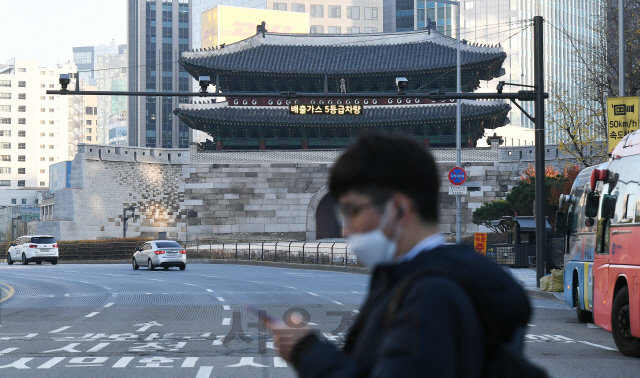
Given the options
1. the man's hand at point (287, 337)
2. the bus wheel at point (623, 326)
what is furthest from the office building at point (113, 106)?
the man's hand at point (287, 337)

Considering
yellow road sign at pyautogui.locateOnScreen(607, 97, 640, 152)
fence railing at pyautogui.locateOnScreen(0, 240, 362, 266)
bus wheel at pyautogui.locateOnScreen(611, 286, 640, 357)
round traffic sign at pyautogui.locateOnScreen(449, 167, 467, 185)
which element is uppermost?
yellow road sign at pyautogui.locateOnScreen(607, 97, 640, 152)

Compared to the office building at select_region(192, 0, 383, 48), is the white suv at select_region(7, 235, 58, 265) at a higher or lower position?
lower

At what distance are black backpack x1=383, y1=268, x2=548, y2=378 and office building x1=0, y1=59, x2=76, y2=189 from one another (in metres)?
123

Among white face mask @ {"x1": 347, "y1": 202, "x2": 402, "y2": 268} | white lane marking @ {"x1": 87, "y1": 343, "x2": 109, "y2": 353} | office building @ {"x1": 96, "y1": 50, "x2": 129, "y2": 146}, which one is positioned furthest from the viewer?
office building @ {"x1": 96, "y1": 50, "x2": 129, "y2": 146}

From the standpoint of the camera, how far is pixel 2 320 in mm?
14281

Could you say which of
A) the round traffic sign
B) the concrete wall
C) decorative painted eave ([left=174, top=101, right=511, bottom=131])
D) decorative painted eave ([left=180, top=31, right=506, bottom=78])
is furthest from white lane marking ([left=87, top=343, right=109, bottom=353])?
decorative painted eave ([left=180, top=31, right=506, bottom=78])

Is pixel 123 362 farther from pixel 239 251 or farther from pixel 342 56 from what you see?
pixel 342 56

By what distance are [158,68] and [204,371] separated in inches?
4712

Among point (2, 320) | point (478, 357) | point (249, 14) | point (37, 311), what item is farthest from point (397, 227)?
point (249, 14)

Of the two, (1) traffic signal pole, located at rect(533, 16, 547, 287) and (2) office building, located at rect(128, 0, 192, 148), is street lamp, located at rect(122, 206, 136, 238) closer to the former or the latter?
(1) traffic signal pole, located at rect(533, 16, 547, 287)

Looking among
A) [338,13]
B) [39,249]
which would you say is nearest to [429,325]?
[39,249]

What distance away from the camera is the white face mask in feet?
7.02

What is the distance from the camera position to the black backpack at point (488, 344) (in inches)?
78.3

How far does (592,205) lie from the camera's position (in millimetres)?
12219
